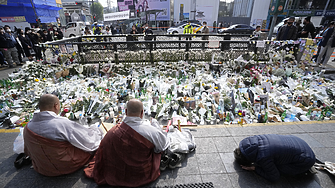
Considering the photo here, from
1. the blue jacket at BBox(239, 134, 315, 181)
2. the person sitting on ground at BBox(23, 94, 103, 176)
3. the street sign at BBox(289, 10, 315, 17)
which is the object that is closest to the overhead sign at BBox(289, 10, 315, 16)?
the street sign at BBox(289, 10, 315, 17)

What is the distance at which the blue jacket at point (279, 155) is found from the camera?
2.08 metres

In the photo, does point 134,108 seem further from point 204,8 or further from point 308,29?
point 204,8

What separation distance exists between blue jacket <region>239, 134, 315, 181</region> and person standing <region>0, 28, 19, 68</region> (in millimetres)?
9958

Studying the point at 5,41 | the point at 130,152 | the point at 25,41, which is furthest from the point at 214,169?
the point at 25,41

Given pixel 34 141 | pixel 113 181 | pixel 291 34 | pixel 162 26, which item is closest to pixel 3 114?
pixel 34 141

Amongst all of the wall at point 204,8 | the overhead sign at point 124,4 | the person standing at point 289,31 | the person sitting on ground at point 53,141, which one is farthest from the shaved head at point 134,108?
the overhead sign at point 124,4

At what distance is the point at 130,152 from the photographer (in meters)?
2.02

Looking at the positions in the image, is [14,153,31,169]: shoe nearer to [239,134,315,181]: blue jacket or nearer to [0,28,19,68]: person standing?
[239,134,315,181]: blue jacket

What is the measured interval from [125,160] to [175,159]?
78 cm

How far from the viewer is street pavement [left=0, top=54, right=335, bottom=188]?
7.34 ft

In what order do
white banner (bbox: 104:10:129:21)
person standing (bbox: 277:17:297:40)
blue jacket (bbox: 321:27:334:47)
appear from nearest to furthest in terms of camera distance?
blue jacket (bbox: 321:27:334:47)
person standing (bbox: 277:17:297:40)
white banner (bbox: 104:10:129:21)

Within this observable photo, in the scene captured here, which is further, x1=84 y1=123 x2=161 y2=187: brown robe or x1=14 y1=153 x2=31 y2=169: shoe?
x1=14 y1=153 x2=31 y2=169: shoe

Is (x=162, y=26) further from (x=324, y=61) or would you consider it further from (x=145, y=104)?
(x=145, y=104)

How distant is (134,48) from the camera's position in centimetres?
748
